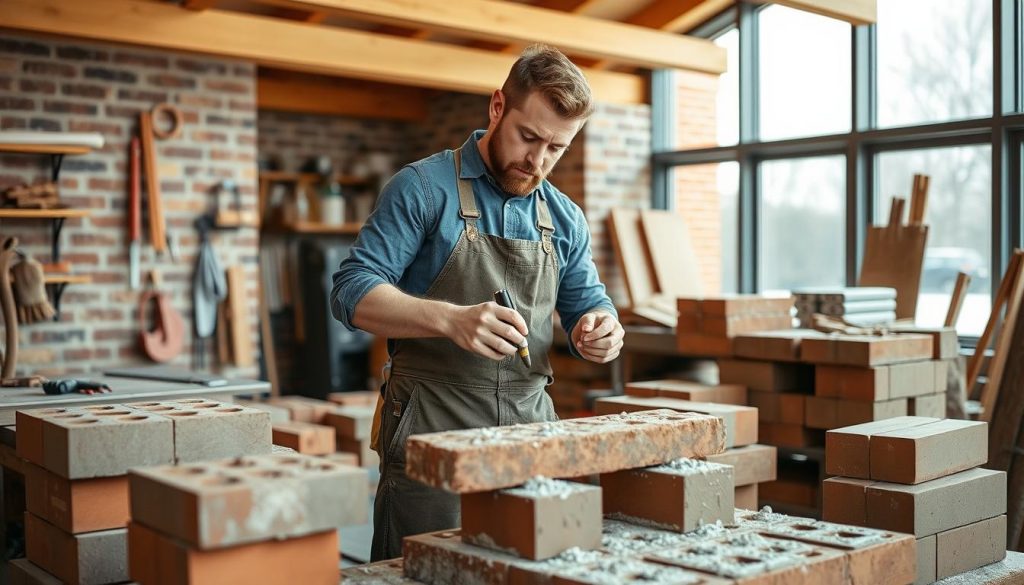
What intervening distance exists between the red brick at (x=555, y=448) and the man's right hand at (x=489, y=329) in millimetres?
189

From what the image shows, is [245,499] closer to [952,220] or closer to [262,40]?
[262,40]

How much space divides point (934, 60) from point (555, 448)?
16.3ft

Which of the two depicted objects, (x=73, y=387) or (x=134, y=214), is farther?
(x=134, y=214)

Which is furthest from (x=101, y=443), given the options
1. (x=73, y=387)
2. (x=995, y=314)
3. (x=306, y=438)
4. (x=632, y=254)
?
(x=632, y=254)

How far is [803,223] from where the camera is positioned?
21.4 ft

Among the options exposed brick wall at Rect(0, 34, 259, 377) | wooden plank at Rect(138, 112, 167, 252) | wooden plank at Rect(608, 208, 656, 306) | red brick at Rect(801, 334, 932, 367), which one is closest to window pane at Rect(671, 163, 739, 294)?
wooden plank at Rect(608, 208, 656, 306)

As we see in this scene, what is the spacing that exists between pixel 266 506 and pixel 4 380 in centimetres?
242

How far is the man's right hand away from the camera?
1935mm

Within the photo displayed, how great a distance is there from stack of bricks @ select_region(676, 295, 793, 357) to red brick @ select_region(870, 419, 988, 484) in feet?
7.24

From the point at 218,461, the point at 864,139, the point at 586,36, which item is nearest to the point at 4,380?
the point at 218,461

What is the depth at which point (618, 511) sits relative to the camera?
6.31ft

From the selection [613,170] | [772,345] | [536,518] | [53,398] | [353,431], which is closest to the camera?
[536,518]

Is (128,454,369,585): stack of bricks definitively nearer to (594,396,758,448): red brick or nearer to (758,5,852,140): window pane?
(594,396,758,448): red brick

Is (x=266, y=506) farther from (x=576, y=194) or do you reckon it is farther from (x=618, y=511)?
(x=576, y=194)
